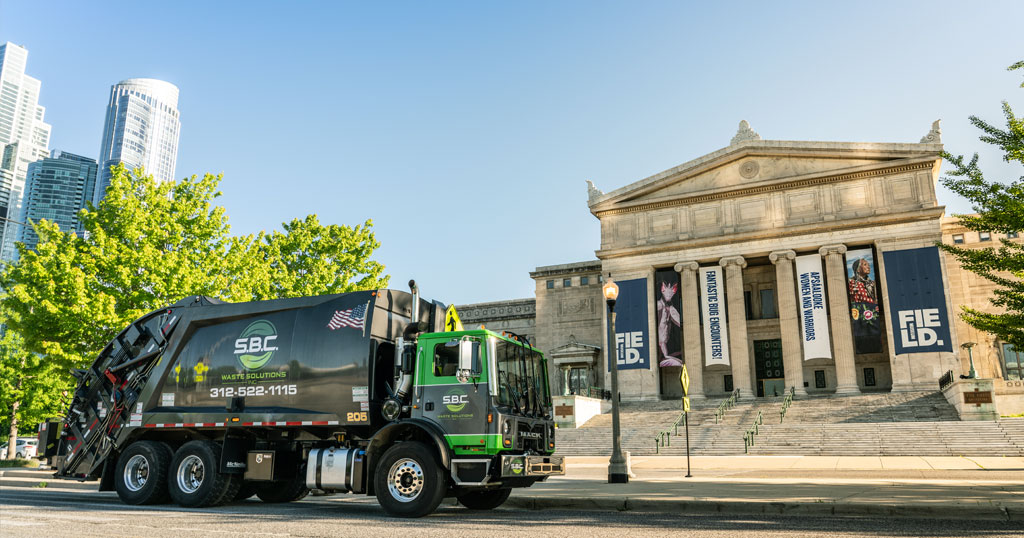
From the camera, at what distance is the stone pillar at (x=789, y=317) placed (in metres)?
42.2

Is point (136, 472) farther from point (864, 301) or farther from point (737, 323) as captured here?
point (864, 301)

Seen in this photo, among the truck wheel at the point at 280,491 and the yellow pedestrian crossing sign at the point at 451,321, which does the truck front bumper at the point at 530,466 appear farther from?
the truck wheel at the point at 280,491

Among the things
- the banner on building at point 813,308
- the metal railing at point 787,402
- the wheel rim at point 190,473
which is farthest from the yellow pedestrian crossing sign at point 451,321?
the banner on building at point 813,308

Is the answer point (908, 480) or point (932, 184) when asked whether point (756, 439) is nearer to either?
point (908, 480)

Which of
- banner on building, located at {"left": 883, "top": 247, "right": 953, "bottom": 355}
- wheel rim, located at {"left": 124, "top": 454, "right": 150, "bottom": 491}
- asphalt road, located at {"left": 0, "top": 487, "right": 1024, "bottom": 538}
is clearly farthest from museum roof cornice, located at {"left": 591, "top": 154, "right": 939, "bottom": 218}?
wheel rim, located at {"left": 124, "top": 454, "right": 150, "bottom": 491}

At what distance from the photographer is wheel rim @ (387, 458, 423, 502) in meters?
10.7

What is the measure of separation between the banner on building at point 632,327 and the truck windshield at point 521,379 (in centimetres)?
3326

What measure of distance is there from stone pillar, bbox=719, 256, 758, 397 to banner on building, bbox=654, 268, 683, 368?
3.24m

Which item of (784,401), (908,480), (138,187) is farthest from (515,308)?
(908,480)

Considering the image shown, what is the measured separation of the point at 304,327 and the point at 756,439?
2446 centimetres

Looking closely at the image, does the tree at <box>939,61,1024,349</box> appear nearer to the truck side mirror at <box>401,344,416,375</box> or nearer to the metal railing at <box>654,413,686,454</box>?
the truck side mirror at <box>401,344,416,375</box>

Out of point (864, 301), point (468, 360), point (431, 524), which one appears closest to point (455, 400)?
point (468, 360)

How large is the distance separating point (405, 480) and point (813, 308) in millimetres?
36811

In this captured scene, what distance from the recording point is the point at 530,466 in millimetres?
10836
